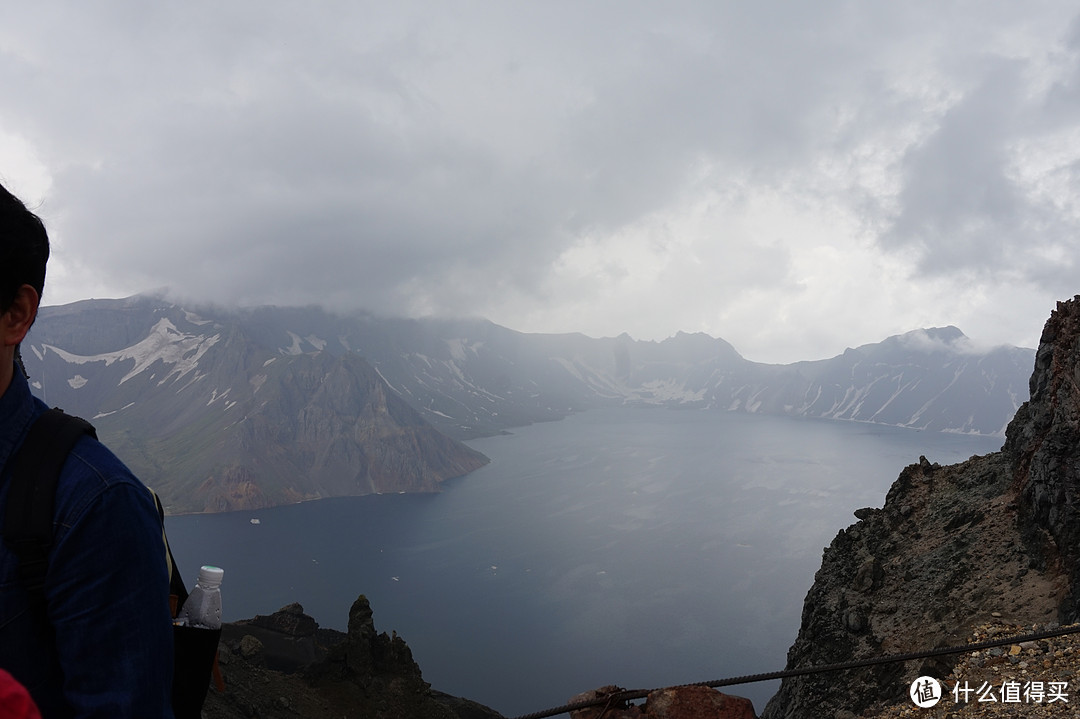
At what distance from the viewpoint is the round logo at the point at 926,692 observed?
8.88m

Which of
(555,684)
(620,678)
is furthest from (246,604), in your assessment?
(620,678)

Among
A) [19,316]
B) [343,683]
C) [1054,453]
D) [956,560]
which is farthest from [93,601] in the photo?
[343,683]

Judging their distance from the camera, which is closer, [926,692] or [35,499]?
[35,499]

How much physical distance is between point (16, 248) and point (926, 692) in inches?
494

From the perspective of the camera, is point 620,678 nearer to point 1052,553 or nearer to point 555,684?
point 555,684

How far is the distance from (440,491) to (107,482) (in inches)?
7802

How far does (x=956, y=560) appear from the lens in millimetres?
16344

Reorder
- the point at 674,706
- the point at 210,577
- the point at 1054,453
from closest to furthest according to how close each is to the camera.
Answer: the point at 210,577 < the point at 674,706 < the point at 1054,453

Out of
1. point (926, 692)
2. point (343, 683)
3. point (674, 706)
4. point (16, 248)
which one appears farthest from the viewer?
point (343, 683)

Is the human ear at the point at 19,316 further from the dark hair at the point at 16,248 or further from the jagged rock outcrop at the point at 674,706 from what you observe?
the jagged rock outcrop at the point at 674,706

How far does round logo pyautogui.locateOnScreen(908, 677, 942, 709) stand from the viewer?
8.88 m

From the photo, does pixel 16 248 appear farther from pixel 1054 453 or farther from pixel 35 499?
pixel 1054 453

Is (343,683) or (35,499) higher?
(35,499)

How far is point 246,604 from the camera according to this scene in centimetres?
9625
